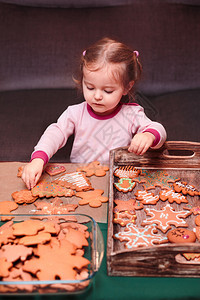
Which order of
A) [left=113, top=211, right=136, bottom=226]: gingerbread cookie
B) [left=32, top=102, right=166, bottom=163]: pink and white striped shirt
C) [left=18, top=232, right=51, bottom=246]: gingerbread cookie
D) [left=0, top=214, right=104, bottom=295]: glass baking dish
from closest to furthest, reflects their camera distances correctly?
[left=0, top=214, right=104, bottom=295]: glass baking dish < [left=18, top=232, right=51, bottom=246]: gingerbread cookie < [left=113, top=211, right=136, bottom=226]: gingerbread cookie < [left=32, top=102, right=166, bottom=163]: pink and white striped shirt

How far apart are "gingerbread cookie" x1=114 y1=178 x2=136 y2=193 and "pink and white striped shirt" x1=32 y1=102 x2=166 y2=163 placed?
1.01ft

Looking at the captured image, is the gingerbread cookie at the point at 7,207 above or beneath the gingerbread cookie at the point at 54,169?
beneath

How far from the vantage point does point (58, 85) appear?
2.01 metres

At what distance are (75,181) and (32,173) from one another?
0.45ft

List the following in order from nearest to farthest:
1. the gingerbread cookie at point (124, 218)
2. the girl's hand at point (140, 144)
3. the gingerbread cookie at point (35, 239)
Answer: the gingerbread cookie at point (35, 239)
the gingerbread cookie at point (124, 218)
the girl's hand at point (140, 144)

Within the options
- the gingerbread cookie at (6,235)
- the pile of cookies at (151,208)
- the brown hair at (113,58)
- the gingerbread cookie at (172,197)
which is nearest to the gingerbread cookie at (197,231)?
the pile of cookies at (151,208)

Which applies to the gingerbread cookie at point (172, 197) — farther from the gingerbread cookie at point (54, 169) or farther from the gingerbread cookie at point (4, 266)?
the gingerbread cookie at point (4, 266)

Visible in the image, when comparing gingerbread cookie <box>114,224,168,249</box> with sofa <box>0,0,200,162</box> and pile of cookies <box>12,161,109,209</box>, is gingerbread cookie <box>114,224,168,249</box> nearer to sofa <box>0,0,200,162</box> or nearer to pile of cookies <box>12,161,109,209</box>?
pile of cookies <box>12,161,109,209</box>

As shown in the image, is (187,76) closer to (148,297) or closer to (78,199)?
(78,199)

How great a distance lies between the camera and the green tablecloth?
0.72 m

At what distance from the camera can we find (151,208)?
0.97 metres

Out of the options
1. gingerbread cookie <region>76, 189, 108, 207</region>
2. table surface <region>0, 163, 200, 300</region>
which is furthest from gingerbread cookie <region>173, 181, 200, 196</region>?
table surface <region>0, 163, 200, 300</region>

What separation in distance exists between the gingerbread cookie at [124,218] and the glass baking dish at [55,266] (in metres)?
0.08

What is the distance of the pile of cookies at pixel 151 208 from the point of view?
843 millimetres
